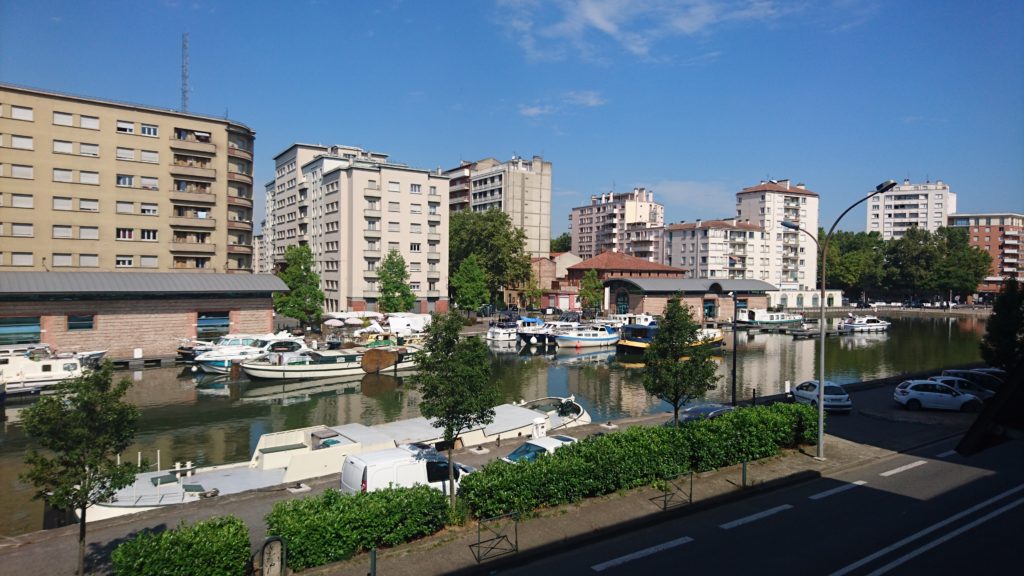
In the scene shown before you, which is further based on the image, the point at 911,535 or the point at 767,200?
the point at 767,200

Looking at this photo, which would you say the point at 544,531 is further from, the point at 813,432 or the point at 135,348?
the point at 135,348

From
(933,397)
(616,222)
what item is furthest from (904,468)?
(616,222)

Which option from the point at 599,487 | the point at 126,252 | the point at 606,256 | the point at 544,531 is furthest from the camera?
the point at 606,256

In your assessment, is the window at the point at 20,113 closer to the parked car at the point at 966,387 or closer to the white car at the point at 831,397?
the white car at the point at 831,397

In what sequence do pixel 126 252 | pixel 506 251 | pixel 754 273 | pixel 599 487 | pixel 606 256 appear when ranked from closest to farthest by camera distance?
pixel 599 487
pixel 126 252
pixel 506 251
pixel 606 256
pixel 754 273

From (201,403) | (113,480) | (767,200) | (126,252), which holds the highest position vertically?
(767,200)

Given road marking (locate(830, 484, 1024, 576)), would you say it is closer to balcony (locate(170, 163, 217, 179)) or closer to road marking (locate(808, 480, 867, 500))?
road marking (locate(808, 480, 867, 500))

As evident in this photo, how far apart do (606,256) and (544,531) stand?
293 ft

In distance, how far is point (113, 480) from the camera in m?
10.9

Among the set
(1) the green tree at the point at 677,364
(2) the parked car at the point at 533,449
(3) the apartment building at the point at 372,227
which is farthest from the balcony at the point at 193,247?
(2) the parked car at the point at 533,449

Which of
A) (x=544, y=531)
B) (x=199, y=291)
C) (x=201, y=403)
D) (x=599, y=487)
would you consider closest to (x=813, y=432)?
(x=599, y=487)

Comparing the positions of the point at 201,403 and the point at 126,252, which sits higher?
the point at 126,252

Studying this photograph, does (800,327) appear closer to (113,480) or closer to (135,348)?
(135,348)

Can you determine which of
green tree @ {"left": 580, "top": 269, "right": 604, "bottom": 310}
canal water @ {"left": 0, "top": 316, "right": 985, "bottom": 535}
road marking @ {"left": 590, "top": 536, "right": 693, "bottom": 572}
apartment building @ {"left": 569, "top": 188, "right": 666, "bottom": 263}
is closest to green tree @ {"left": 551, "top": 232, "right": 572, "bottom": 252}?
apartment building @ {"left": 569, "top": 188, "right": 666, "bottom": 263}
